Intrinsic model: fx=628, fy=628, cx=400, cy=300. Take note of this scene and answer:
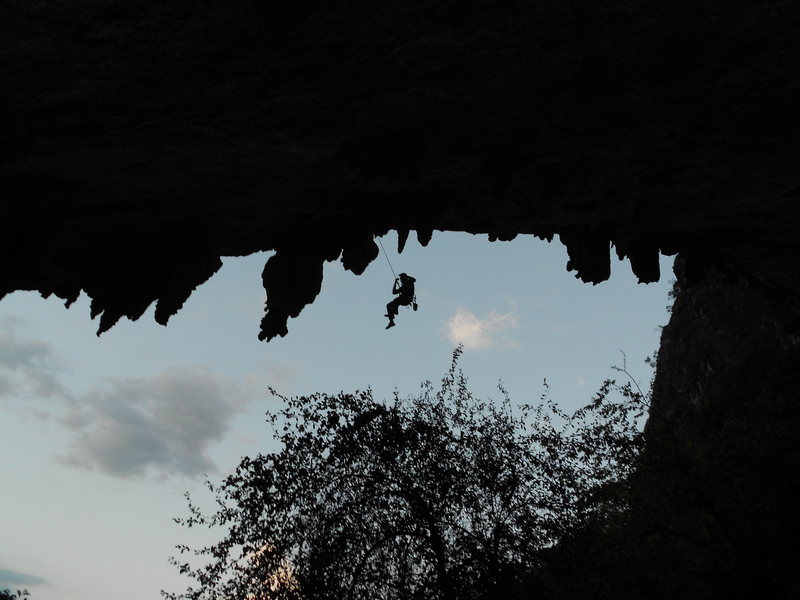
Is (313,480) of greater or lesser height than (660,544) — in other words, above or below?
→ above

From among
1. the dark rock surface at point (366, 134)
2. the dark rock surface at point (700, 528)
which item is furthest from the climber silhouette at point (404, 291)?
the dark rock surface at point (700, 528)

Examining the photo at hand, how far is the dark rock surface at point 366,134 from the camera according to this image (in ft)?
22.5

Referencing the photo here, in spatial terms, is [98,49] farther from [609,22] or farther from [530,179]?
[530,179]

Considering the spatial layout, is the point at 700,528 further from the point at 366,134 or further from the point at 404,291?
the point at 366,134

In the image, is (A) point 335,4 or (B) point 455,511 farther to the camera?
(B) point 455,511

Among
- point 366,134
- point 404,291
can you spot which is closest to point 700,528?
point 404,291

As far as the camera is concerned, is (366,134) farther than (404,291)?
No

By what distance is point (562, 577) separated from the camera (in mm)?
18703

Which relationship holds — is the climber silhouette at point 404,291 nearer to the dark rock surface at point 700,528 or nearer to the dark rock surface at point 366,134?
the dark rock surface at point 366,134

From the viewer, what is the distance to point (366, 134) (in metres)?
9.08

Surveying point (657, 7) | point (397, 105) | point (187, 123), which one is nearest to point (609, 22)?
point (657, 7)

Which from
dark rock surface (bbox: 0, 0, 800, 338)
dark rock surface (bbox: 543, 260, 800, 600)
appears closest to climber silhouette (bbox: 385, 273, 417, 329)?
dark rock surface (bbox: 0, 0, 800, 338)

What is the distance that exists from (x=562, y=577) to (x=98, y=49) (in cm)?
1810

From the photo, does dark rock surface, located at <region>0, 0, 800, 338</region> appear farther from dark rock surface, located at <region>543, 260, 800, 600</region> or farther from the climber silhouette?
dark rock surface, located at <region>543, 260, 800, 600</region>
